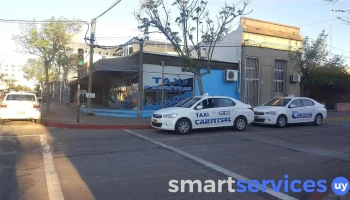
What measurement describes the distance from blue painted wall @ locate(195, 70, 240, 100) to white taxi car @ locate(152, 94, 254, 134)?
7.72m

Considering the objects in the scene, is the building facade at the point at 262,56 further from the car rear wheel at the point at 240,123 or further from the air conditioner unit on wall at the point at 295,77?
the car rear wheel at the point at 240,123

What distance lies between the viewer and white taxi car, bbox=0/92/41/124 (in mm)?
14435

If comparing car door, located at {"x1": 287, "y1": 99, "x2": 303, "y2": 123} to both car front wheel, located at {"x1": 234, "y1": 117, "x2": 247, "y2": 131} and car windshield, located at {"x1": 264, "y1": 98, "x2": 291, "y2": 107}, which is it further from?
car front wheel, located at {"x1": 234, "y1": 117, "x2": 247, "y2": 131}

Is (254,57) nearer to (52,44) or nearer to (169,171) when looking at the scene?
(52,44)

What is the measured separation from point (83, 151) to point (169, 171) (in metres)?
3.18

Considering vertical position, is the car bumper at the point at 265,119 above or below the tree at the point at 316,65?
below

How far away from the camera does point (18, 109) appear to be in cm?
1454

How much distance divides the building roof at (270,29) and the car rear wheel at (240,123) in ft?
35.4

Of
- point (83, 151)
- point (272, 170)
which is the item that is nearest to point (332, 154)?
point (272, 170)

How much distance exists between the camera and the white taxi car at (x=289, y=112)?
1495cm

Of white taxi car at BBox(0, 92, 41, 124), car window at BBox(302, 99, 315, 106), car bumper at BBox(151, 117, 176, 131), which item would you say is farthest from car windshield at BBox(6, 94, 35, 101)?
car window at BBox(302, 99, 315, 106)

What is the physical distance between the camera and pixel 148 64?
19.7 m

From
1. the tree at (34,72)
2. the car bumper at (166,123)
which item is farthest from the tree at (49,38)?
the tree at (34,72)

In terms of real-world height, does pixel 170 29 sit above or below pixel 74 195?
above
